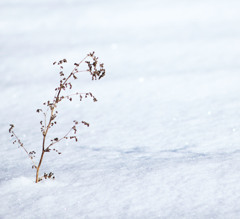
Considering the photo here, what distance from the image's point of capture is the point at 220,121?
4.71 metres

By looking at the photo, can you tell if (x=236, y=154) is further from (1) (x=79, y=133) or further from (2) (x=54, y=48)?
(2) (x=54, y=48)

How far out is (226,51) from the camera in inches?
314

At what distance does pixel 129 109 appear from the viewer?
18.3 feet

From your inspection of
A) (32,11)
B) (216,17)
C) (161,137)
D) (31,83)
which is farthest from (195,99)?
(32,11)

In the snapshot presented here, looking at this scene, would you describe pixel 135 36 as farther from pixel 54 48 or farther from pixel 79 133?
pixel 79 133

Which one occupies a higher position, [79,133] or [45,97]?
[45,97]

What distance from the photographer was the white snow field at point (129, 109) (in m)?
2.90

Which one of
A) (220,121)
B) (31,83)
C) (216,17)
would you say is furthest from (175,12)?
(220,121)

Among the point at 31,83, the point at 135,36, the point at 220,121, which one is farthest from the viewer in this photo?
the point at 135,36

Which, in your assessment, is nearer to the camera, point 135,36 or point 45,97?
point 45,97

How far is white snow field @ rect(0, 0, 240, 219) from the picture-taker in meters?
2.90

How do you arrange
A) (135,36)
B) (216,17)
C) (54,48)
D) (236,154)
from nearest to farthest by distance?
1. (236,154)
2. (54,48)
3. (135,36)
4. (216,17)

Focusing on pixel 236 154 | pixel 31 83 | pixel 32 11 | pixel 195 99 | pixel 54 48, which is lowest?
pixel 236 154

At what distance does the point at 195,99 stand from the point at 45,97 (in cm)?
226
